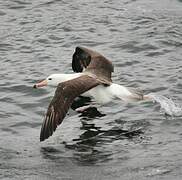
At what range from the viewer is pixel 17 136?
8.91m

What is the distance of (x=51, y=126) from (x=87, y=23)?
256 inches

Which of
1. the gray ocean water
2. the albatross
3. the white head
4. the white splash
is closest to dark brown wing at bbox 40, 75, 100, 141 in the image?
the albatross

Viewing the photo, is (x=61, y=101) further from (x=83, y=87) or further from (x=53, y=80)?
(x=53, y=80)

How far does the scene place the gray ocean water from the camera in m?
7.69

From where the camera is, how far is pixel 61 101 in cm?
895

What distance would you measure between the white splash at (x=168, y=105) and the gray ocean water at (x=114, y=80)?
0.13 meters

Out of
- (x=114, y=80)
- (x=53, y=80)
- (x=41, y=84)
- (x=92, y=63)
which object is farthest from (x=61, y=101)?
(x=114, y=80)

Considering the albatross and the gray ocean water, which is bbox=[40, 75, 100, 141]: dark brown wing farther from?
the gray ocean water

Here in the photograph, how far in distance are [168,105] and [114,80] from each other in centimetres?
200

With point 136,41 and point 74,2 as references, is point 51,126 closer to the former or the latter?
point 136,41

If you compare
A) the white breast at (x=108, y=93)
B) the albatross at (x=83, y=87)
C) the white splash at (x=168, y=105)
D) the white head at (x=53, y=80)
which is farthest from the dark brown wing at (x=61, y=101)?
the white splash at (x=168, y=105)

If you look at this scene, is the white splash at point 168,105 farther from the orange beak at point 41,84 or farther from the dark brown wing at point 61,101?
the orange beak at point 41,84

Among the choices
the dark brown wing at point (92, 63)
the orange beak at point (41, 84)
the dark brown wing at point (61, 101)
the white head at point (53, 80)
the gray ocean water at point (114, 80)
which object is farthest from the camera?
the dark brown wing at point (92, 63)

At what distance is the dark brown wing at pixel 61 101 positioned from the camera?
847 centimetres
